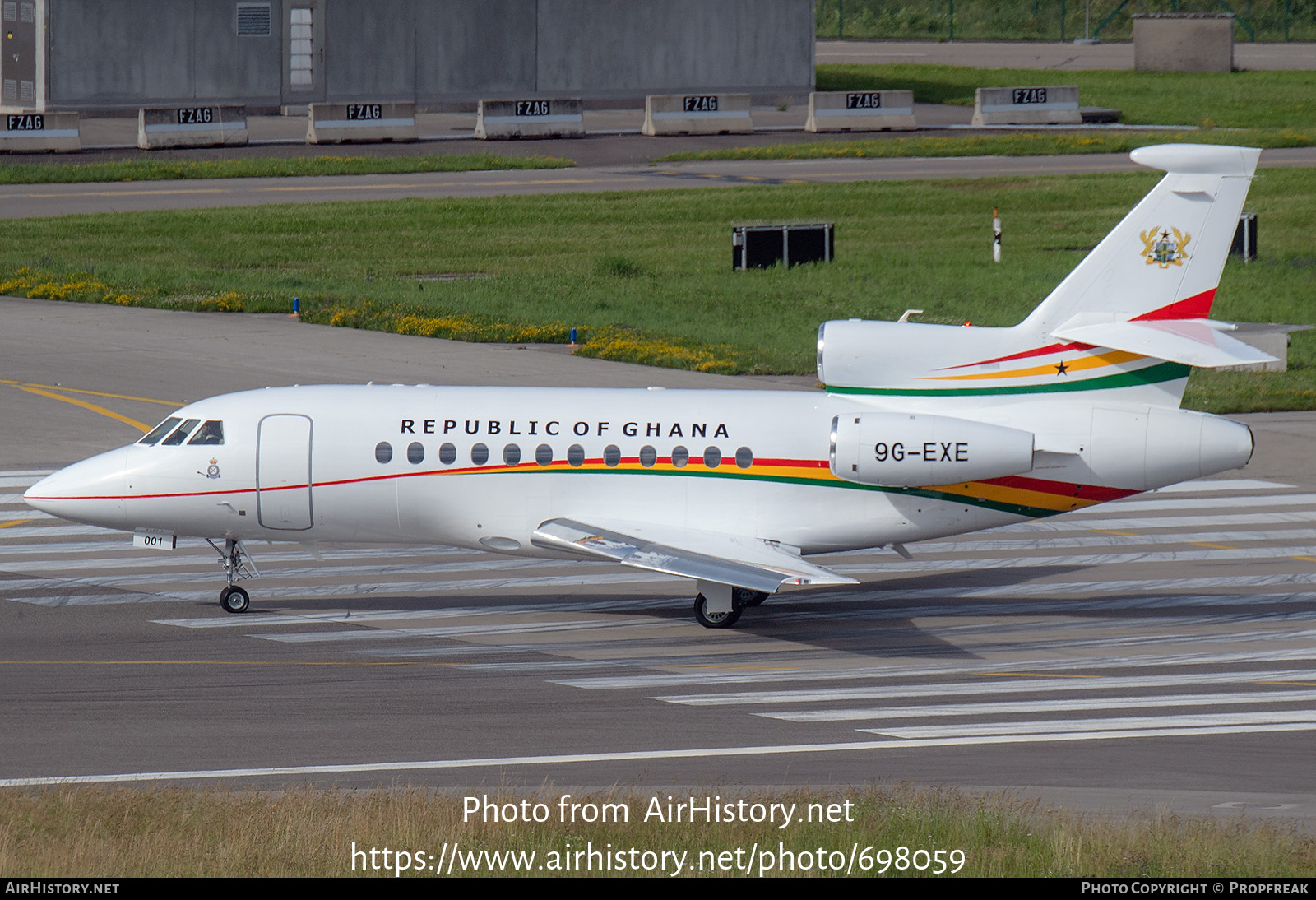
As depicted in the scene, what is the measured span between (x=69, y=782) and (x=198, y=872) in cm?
446

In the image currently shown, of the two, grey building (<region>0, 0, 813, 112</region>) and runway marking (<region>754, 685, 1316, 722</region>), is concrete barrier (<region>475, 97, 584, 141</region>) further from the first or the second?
runway marking (<region>754, 685, 1316, 722</region>)

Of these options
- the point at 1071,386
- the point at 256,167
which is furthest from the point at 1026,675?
the point at 256,167

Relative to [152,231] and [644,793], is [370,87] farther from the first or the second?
[644,793]

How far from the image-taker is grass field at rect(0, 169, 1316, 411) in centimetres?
4353

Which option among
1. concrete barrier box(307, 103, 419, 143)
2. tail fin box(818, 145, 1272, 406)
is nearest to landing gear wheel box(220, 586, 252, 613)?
tail fin box(818, 145, 1272, 406)

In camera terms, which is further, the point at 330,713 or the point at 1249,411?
the point at 1249,411

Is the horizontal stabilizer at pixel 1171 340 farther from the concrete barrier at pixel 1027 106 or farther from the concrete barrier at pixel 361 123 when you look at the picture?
the concrete barrier at pixel 1027 106

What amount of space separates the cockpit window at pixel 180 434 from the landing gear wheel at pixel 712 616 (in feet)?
24.3

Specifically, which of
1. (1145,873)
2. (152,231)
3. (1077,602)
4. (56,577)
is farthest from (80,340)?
(1145,873)

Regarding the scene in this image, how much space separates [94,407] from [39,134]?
3361 centimetres

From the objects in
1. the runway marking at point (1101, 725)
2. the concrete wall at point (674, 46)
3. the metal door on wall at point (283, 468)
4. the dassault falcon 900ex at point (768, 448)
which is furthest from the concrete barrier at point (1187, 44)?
the runway marking at point (1101, 725)

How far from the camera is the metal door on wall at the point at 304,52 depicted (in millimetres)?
74188

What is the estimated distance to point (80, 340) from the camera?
42.1 m

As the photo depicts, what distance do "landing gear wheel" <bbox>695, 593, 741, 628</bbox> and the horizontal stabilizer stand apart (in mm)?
5695
